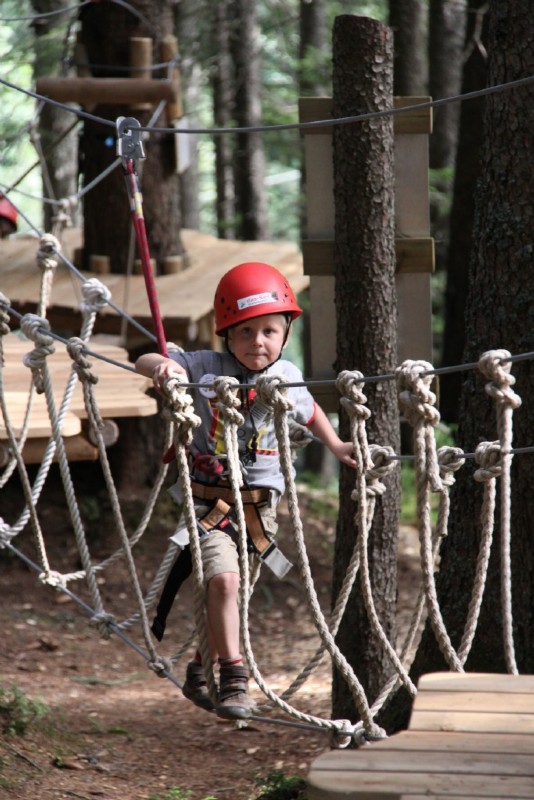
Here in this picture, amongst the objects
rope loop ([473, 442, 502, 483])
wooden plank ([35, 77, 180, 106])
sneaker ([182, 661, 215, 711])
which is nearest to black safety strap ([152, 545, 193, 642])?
sneaker ([182, 661, 215, 711])

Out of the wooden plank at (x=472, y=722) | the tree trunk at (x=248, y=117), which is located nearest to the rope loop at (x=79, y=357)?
the wooden plank at (x=472, y=722)

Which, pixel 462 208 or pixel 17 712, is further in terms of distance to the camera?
pixel 462 208

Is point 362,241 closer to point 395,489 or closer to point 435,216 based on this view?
point 395,489

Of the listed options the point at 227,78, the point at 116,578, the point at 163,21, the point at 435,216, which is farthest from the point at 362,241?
the point at 227,78

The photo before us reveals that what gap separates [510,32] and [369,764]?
1.91m

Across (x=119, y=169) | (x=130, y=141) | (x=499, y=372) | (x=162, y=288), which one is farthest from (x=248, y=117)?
(x=499, y=372)

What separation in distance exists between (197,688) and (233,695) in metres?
0.21

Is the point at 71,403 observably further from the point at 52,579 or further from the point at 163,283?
the point at 163,283

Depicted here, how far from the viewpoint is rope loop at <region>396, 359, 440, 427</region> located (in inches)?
86.8

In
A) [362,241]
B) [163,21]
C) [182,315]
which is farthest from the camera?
[163,21]

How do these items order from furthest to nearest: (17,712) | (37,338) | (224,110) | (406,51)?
1. (224,110)
2. (406,51)
3. (17,712)
4. (37,338)

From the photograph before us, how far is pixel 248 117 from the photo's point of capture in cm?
1021

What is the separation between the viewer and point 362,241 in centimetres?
318

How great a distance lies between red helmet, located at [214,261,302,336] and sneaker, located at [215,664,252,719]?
0.81 meters
